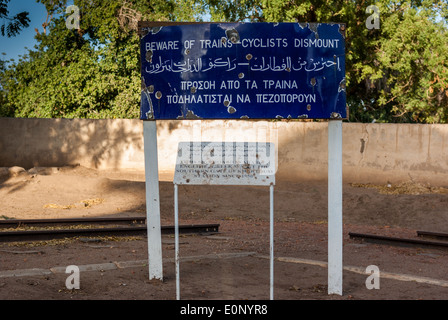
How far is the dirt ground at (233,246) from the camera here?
7.40 meters

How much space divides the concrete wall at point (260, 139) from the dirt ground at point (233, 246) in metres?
0.93

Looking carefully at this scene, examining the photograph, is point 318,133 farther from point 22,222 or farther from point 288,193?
point 22,222

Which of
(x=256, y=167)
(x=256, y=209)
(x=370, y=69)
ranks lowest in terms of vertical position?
(x=256, y=209)

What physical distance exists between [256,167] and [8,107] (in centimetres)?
2820

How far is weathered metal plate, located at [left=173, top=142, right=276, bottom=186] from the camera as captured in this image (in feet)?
22.5

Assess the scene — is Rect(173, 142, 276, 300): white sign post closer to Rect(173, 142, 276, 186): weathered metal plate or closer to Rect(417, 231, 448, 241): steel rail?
Rect(173, 142, 276, 186): weathered metal plate

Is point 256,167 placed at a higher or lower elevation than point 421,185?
higher

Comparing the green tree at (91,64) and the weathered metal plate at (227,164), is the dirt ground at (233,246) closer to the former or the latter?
the weathered metal plate at (227,164)

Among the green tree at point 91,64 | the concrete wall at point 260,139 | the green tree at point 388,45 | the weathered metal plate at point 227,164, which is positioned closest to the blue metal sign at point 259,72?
the weathered metal plate at point 227,164

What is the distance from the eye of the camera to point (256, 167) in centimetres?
688

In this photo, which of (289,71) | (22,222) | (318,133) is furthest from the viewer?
(318,133)

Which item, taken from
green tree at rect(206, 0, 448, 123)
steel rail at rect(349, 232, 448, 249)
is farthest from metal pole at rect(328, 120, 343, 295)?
green tree at rect(206, 0, 448, 123)

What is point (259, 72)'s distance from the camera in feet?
24.1

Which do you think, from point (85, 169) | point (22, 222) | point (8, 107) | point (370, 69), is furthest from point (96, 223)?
point (8, 107)
